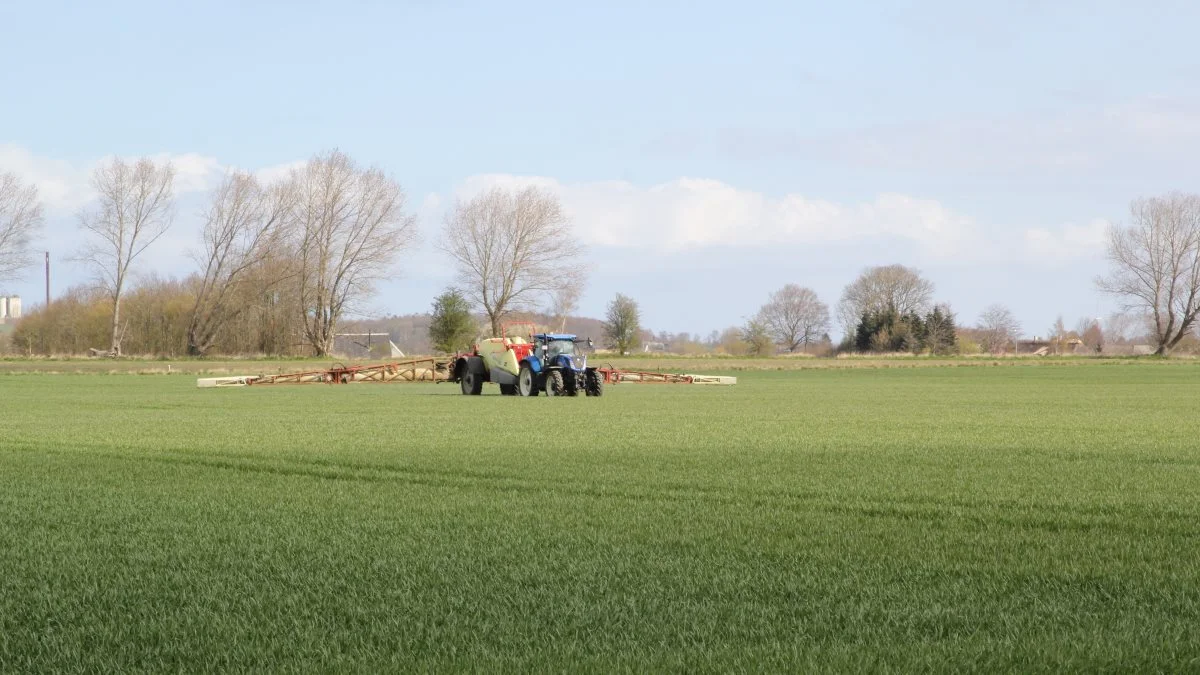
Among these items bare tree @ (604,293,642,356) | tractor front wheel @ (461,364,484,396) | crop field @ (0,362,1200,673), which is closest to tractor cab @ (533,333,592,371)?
tractor front wheel @ (461,364,484,396)

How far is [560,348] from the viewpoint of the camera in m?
30.8

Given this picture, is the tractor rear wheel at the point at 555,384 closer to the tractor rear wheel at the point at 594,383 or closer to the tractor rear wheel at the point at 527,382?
the tractor rear wheel at the point at 527,382

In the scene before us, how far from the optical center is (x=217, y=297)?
229 feet

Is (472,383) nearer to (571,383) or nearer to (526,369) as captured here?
(526,369)


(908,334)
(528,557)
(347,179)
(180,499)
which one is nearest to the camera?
(528,557)

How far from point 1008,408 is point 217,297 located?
56.2 m

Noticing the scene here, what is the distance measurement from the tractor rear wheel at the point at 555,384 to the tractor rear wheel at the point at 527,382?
0.55 metres

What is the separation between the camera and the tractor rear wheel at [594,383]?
29625 mm

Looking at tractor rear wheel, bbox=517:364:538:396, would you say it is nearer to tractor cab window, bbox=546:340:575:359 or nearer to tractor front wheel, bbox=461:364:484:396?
tractor cab window, bbox=546:340:575:359

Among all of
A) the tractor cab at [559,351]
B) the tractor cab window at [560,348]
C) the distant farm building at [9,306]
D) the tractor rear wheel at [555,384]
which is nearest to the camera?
the tractor rear wheel at [555,384]

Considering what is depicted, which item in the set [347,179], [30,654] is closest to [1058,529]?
[30,654]

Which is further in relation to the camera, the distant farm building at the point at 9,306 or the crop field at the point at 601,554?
the distant farm building at the point at 9,306

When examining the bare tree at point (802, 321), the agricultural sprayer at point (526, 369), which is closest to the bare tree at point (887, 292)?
the bare tree at point (802, 321)

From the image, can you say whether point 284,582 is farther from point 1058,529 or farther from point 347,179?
point 347,179
